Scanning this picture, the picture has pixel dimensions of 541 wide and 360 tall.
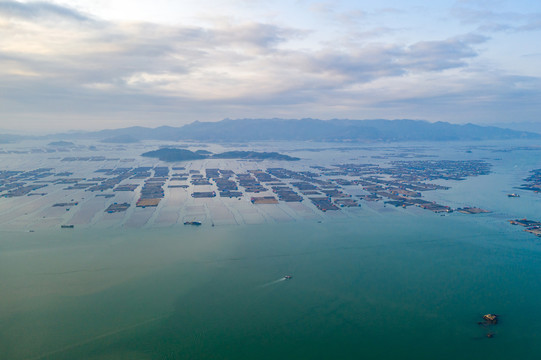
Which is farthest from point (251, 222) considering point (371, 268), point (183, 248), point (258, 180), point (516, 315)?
point (258, 180)

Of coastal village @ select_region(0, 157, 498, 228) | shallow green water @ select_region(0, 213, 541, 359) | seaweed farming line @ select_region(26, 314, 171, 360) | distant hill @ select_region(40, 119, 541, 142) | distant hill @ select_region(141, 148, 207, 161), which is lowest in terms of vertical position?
seaweed farming line @ select_region(26, 314, 171, 360)

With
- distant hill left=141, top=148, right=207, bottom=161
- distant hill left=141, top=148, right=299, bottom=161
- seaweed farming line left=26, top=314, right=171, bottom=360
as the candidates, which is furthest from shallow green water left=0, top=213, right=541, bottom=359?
distant hill left=141, top=148, right=299, bottom=161

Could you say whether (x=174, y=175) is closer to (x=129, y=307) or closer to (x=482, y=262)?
(x=129, y=307)

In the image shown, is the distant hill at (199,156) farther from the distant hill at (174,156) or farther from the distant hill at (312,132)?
the distant hill at (312,132)

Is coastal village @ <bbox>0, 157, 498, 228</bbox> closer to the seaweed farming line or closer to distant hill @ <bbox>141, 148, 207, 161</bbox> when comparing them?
distant hill @ <bbox>141, 148, 207, 161</bbox>

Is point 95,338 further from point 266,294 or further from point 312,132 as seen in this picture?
point 312,132

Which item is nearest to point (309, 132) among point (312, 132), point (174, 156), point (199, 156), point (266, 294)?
point (312, 132)
